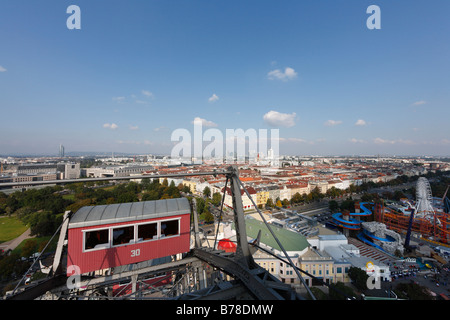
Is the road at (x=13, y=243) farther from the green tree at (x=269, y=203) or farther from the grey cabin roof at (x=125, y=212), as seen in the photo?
the green tree at (x=269, y=203)

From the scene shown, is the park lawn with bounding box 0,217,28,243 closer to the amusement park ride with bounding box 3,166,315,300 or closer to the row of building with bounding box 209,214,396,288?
the amusement park ride with bounding box 3,166,315,300

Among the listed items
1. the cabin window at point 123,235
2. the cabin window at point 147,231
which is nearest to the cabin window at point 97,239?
the cabin window at point 123,235

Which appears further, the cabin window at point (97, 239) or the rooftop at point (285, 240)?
the rooftop at point (285, 240)

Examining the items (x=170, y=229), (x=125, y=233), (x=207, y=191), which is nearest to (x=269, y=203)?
(x=207, y=191)

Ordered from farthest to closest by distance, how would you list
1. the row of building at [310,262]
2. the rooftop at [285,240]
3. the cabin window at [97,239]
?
the rooftop at [285,240]
the row of building at [310,262]
the cabin window at [97,239]

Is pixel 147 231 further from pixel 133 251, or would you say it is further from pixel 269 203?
pixel 269 203
